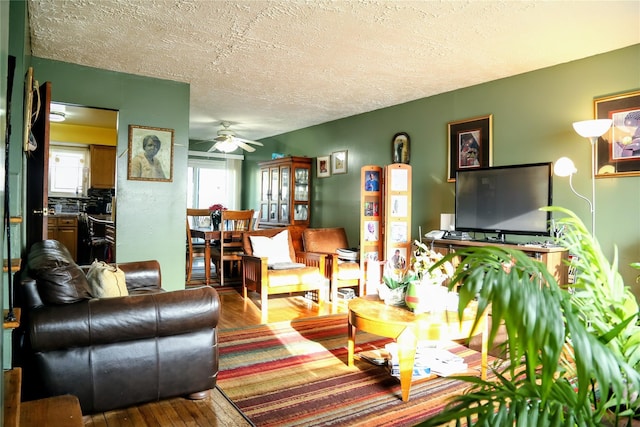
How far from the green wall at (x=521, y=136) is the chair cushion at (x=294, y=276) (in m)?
1.36

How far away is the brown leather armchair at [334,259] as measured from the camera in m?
4.92

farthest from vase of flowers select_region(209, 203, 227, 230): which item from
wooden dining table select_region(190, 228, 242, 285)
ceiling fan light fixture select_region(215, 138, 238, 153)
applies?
ceiling fan light fixture select_region(215, 138, 238, 153)

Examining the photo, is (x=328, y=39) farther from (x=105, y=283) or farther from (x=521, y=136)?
(x=105, y=283)

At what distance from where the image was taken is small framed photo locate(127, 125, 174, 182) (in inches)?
183

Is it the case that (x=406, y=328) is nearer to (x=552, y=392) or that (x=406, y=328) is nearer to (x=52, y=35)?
(x=552, y=392)

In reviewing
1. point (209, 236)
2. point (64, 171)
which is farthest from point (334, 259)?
point (64, 171)

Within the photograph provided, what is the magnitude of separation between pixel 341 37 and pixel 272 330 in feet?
8.39

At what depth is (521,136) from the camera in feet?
13.8

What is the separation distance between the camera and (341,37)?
343cm

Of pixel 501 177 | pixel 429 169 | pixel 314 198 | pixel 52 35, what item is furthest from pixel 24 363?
pixel 314 198

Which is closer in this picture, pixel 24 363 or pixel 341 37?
pixel 24 363

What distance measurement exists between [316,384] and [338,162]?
431 cm

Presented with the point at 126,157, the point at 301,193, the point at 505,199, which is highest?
the point at 126,157

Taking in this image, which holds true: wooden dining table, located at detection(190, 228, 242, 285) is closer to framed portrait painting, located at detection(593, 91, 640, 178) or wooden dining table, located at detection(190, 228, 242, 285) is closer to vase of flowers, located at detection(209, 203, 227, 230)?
vase of flowers, located at detection(209, 203, 227, 230)
